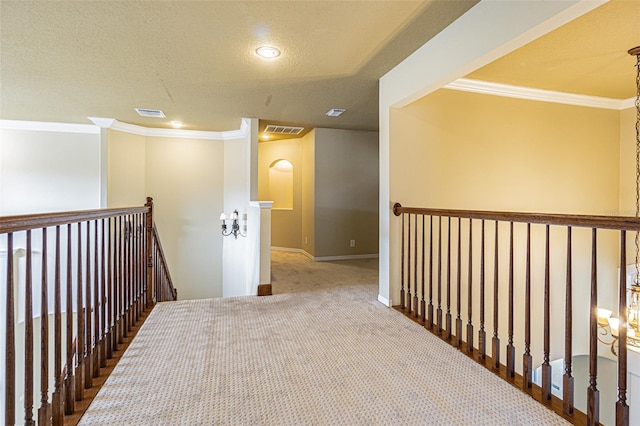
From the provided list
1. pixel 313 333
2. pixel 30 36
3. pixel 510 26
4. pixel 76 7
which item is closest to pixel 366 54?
pixel 510 26

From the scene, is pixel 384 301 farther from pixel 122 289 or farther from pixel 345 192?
pixel 345 192

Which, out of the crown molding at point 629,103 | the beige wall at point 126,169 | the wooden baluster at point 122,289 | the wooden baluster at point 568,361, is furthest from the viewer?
the beige wall at point 126,169

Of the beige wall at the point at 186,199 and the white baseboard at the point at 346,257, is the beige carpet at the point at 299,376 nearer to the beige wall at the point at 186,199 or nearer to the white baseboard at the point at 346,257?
the white baseboard at the point at 346,257

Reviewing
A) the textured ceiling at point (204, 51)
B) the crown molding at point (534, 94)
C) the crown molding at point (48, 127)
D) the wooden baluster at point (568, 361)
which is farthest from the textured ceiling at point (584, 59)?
the crown molding at point (48, 127)

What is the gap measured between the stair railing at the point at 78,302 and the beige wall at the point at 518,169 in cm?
226

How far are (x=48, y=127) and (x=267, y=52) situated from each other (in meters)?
4.34

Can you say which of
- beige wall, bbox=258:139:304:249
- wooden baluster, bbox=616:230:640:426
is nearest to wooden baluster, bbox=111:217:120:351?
wooden baluster, bbox=616:230:640:426

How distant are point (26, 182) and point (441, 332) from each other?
19.6 ft

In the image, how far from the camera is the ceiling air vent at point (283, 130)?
534 cm

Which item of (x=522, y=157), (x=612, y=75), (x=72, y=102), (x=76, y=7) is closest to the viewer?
(x=76, y=7)

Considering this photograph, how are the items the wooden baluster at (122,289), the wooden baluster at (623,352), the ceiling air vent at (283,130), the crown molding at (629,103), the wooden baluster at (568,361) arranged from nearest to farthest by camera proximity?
the wooden baluster at (623,352) → the wooden baluster at (568,361) → the wooden baluster at (122,289) → the crown molding at (629,103) → the ceiling air vent at (283,130)

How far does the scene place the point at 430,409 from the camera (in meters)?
1.57

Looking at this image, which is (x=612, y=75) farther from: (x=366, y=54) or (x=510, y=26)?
(x=366, y=54)

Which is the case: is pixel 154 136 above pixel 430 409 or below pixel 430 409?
above
